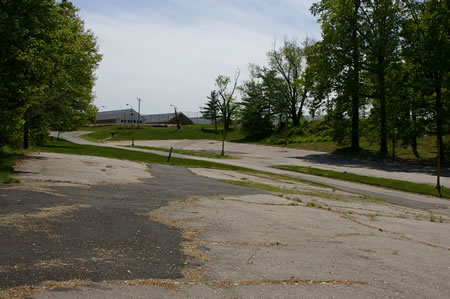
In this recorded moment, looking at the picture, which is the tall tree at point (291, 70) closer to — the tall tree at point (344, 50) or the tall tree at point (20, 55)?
the tall tree at point (344, 50)

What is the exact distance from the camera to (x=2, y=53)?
16.4 m

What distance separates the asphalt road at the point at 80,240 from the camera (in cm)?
503

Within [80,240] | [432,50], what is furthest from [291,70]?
[80,240]

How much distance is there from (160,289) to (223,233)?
3374mm

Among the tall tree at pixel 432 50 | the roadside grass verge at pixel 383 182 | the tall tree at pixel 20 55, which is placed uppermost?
the tall tree at pixel 432 50

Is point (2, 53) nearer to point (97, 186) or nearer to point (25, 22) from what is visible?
point (25, 22)

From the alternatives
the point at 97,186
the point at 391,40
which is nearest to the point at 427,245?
the point at 97,186

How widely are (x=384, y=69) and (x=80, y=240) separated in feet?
131

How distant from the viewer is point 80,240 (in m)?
6.48

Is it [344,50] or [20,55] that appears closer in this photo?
[20,55]

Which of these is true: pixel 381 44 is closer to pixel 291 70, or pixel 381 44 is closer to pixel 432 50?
pixel 432 50

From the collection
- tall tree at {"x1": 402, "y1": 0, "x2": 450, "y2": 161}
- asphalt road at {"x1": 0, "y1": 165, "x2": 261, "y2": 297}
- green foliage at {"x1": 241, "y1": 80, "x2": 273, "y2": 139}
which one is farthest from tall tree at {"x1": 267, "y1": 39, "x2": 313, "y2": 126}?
asphalt road at {"x1": 0, "y1": 165, "x2": 261, "y2": 297}

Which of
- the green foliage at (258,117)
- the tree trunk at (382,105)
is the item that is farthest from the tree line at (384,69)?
the green foliage at (258,117)

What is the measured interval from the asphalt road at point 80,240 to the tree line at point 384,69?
99.9 feet
